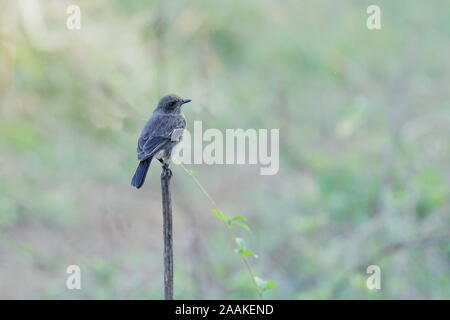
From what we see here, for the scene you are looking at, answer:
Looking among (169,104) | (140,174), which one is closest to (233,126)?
(169,104)

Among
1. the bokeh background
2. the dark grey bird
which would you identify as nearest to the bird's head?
the dark grey bird

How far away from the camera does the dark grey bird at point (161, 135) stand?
14.5ft

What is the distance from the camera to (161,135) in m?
4.57

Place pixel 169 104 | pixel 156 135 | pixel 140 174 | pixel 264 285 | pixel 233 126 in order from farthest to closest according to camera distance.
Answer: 1. pixel 233 126
2. pixel 169 104
3. pixel 156 135
4. pixel 140 174
5. pixel 264 285

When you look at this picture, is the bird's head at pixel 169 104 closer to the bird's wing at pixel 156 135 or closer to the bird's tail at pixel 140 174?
the bird's wing at pixel 156 135

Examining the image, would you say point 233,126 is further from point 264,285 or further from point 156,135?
point 264,285

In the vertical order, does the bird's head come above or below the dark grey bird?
above

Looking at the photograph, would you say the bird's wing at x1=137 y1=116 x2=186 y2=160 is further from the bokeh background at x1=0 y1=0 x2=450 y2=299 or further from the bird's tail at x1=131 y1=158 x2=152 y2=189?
the bokeh background at x1=0 y1=0 x2=450 y2=299

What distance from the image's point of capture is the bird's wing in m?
4.45

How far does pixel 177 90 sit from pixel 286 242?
2130 mm

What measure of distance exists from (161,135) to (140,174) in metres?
0.41

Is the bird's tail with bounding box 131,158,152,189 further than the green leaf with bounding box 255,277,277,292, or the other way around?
the bird's tail with bounding box 131,158,152,189
